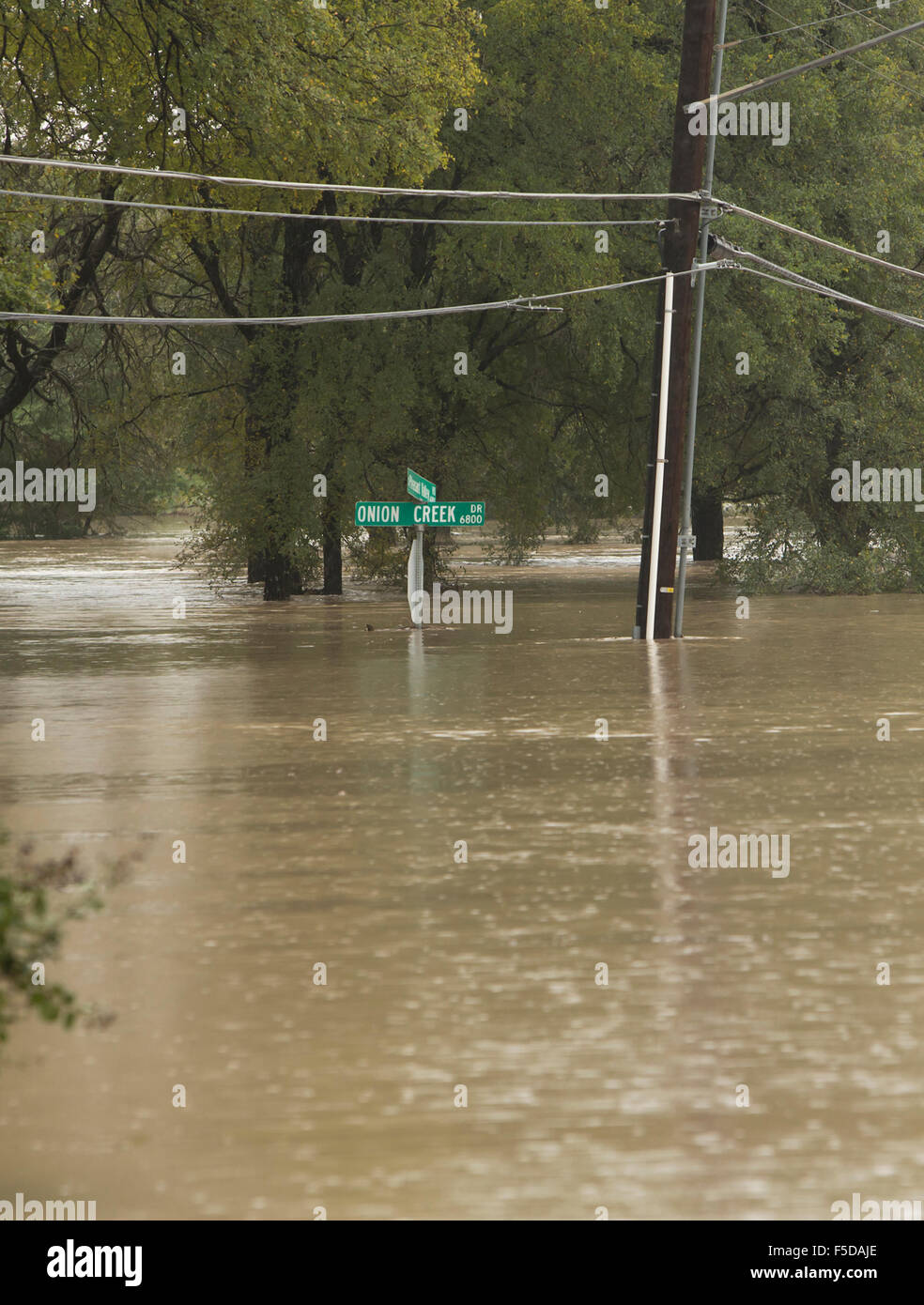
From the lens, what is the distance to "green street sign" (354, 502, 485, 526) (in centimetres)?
Result: 3145

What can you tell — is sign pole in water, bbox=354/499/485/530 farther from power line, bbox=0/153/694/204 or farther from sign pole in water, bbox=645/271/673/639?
power line, bbox=0/153/694/204

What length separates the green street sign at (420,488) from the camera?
31859 millimetres

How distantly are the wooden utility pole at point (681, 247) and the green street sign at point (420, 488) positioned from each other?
440cm

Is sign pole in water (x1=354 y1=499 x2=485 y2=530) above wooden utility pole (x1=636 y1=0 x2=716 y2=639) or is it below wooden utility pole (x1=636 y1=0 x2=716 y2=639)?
below

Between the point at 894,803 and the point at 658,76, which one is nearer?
the point at 894,803

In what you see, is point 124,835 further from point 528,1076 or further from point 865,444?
point 865,444

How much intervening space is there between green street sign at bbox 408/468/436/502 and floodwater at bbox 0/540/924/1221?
406 inches

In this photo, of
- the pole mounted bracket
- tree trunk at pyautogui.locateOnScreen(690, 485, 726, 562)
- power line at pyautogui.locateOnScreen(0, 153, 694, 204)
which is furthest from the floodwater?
tree trunk at pyautogui.locateOnScreen(690, 485, 726, 562)

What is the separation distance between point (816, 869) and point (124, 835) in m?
4.06

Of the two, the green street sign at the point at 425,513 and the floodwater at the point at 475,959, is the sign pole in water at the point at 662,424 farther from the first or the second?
the floodwater at the point at 475,959

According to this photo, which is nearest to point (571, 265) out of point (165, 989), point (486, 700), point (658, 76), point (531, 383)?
point (658, 76)

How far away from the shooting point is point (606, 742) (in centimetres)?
1772

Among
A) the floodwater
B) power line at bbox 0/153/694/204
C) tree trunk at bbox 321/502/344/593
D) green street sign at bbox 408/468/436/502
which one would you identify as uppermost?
power line at bbox 0/153/694/204

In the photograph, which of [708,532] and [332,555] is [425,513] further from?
[708,532]
